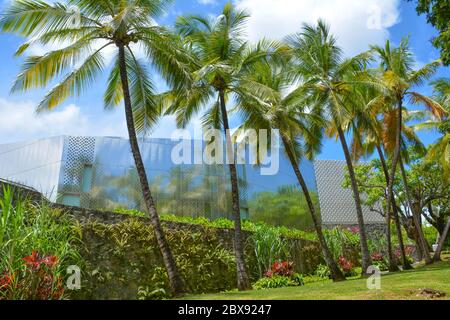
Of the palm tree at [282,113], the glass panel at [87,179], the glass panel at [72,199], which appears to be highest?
the palm tree at [282,113]

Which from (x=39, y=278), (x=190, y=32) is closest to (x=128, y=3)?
(x=190, y=32)

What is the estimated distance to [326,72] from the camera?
17.1m

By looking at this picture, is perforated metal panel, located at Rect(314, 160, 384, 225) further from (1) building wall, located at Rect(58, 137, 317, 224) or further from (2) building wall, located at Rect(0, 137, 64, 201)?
(2) building wall, located at Rect(0, 137, 64, 201)

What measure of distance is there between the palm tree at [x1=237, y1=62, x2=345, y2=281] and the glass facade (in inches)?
158

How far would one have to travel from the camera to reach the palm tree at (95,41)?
10.8 metres

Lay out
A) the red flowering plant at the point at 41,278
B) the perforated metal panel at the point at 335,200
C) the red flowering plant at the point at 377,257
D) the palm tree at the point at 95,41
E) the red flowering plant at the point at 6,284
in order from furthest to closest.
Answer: the perforated metal panel at the point at 335,200 < the red flowering plant at the point at 377,257 < the palm tree at the point at 95,41 < the red flowering plant at the point at 41,278 < the red flowering plant at the point at 6,284

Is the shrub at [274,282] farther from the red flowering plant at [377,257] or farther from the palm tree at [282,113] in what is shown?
the red flowering plant at [377,257]

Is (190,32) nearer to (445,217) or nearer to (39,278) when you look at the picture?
(39,278)

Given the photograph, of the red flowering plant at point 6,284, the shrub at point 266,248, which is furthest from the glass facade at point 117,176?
the red flowering plant at point 6,284

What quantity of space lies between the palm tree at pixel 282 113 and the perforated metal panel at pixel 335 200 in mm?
16024

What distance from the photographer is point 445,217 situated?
90.0 ft

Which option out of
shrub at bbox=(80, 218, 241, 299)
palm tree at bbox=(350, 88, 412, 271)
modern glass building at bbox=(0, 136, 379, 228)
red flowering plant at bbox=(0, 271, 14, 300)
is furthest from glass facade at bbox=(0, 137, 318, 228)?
red flowering plant at bbox=(0, 271, 14, 300)

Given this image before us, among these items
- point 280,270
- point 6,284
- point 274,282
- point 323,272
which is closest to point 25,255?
point 6,284
